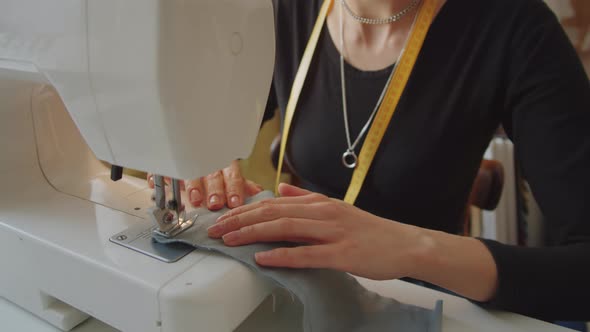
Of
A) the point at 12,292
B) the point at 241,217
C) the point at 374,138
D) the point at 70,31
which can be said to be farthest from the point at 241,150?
the point at 374,138

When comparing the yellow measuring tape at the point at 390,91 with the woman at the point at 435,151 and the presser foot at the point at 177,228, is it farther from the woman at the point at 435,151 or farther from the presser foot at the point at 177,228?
the presser foot at the point at 177,228

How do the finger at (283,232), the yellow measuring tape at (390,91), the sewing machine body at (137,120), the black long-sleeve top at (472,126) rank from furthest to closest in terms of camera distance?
the yellow measuring tape at (390,91) → the black long-sleeve top at (472,126) → the finger at (283,232) → the sewing machine body at (137,120)

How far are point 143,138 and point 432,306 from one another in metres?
0.42

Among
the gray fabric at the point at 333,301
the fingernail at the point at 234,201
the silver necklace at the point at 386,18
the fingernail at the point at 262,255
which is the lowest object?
the gray fabric at the point at 333,301

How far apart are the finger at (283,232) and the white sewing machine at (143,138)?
4 cm

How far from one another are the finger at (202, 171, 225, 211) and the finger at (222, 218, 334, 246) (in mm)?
132

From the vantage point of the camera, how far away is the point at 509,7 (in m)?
0.90

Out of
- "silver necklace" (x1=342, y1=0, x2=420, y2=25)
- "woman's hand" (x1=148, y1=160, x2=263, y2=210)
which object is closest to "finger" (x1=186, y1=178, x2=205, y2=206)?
"woman's hand" (x1=148, y1=160, x2=263, y2=210)

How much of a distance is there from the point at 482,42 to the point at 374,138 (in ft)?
0.92

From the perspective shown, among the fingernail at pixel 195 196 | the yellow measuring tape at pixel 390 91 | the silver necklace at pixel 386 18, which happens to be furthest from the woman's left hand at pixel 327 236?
the silver necklace at pixel 386 18

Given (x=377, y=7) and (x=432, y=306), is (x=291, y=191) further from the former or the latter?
(x=377, y=7)

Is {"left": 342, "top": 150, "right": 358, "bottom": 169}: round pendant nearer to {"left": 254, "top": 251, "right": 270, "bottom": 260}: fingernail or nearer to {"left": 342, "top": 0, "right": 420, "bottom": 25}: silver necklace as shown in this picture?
{"left": 342, "top": 0, "right": 420, "bottom": 25}: silver necklace

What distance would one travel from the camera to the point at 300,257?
0.54 m

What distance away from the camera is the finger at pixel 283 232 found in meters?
0.56
